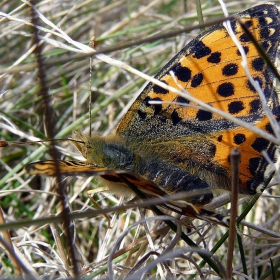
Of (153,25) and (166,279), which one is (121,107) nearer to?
(153,25)

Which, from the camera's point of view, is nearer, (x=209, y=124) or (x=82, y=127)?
(x=209, y=124)

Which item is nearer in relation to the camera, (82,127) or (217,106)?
(217,106)

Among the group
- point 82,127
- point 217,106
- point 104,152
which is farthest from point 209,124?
point 82,127

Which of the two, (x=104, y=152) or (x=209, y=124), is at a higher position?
(x=209, y=124)

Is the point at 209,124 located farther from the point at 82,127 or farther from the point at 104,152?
the point at 82,127

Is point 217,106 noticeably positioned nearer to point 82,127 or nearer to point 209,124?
point 209,124

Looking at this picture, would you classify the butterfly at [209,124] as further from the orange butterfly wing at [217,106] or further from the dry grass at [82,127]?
the dry grass at [82,127]

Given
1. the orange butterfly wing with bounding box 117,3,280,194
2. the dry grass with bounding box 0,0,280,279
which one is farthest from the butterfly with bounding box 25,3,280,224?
→ the dry grass with bounding box 0,0,280,279

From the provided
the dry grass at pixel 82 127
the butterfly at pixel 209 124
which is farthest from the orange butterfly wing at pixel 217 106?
the dry grass at pixel 82 127
